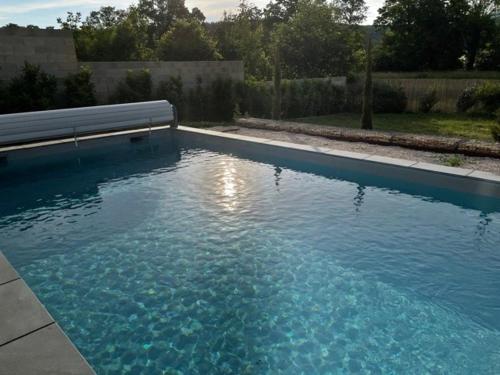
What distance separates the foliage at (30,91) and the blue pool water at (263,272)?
14.7ft

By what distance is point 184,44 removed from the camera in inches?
742

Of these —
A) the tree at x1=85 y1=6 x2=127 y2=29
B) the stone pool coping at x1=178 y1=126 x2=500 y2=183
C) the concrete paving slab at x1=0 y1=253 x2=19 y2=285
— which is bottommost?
the stone pool coping at x1=178 y1=126 x2=500 y2=183

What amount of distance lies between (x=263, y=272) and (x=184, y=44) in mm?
16720

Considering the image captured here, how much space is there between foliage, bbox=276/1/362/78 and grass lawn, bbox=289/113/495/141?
595 centimetres

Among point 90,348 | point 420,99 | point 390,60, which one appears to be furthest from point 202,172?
point 390,60

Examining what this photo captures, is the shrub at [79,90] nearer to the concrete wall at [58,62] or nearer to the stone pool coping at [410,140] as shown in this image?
the concrete wall at [58,62]

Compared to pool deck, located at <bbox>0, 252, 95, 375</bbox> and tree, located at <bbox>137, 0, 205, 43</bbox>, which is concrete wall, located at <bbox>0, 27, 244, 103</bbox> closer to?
pool deck, located at <bbox>0, 252, 95, 375</bbox>

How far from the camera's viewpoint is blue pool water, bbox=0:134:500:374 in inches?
128

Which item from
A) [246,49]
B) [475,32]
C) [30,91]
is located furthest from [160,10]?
[30,91]

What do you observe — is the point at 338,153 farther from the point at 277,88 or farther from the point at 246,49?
the point at 246,49

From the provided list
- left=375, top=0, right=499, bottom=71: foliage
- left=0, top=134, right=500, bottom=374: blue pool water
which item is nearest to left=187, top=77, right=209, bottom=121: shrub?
left=0, top=134, right=500, bottom=374: blue pool water

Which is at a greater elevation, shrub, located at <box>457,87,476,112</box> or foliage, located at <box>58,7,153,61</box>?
foliage, located at <box>58,7,153,61</box>

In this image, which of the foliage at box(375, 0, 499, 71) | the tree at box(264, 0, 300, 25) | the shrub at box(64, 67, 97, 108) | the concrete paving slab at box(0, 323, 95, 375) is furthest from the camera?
the tree at box(264, 0, 300, 25)

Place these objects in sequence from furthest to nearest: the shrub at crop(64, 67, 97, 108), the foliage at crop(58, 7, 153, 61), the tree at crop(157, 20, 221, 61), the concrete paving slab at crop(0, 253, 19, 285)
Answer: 1. the foliage at crop(58, 7, 153, 61)
2. the tree at crop(157, 20, 221, 61)
3. the shrub at crop(64, 67, 97, 108)
4. the concrete paving slab at crop(0, 253, 19, 285)
